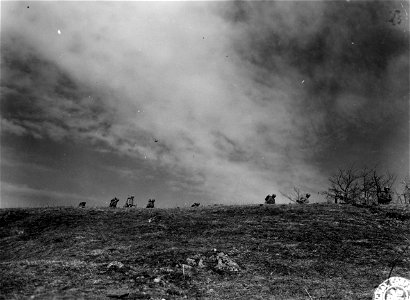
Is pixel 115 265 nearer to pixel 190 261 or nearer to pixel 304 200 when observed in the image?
pixel 190 261

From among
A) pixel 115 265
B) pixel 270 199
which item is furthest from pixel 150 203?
pixel 115 265

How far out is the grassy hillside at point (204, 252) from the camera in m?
13.0

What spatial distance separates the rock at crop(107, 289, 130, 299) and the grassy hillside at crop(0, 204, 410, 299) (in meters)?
0.04

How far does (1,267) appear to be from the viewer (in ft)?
48.6

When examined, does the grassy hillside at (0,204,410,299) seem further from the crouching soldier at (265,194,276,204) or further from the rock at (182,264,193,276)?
the crouching soldier at (265,194,276,204)

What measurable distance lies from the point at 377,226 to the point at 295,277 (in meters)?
9.41

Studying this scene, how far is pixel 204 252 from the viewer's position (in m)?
17.0

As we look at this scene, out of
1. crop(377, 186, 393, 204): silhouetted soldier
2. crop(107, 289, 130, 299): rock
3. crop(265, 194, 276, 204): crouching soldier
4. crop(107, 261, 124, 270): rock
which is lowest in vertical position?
crop(107, 289, 130, 299): rock

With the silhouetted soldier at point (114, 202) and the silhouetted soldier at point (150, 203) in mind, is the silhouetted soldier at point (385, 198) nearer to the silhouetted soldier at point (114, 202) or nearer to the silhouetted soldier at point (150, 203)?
the silhouetted soldier at point (150, 203)

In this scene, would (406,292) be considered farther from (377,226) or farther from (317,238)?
(377,226)

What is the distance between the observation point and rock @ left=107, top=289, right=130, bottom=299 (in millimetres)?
11766

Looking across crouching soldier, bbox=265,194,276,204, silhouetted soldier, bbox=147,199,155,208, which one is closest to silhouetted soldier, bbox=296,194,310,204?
crouching soldier, bbox=265,194,276,204

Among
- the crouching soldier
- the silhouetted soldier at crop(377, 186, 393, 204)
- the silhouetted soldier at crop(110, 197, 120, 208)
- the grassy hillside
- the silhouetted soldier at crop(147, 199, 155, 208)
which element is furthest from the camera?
the silhouetted soldier at crop(110, 197, 120, 208)

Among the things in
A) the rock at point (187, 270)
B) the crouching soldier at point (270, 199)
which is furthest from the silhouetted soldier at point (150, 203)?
the rock at point (187, 270)
